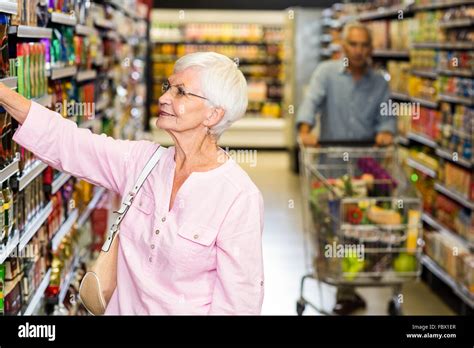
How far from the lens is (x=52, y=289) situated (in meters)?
4.58

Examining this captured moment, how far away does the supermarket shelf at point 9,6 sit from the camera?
300 cm

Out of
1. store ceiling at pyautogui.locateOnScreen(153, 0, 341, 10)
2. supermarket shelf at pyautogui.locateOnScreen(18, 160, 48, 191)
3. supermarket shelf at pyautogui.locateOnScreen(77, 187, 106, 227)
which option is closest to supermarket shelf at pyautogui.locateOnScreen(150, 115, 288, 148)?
store ceiling at pyautogui.locateOnScreen(153, 0, 341, 10)

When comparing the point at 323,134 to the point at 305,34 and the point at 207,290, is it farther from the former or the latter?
the point at 305,34

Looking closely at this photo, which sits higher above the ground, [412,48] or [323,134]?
[412,48]

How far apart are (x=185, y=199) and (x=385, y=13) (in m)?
7.60

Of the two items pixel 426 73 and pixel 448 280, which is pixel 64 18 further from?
pixel 426 73

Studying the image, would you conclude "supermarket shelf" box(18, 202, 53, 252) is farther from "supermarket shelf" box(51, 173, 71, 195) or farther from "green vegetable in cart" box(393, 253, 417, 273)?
"green vegetable in cart" box(393, 253, 417, 273)

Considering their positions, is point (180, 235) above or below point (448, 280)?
above

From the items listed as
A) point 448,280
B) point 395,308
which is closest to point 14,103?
point 395,308

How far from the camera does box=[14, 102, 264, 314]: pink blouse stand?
2.74 meters

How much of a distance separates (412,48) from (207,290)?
6417 mm

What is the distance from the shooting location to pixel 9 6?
3100 millimetres
